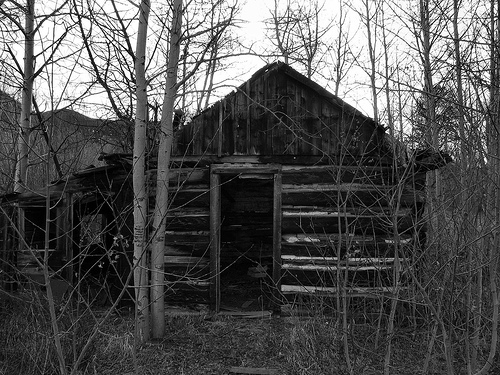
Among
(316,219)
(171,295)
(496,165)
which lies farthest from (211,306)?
(496,165)

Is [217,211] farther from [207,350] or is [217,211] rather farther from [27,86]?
[27,86]

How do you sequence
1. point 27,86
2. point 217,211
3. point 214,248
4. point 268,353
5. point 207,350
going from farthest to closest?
point 27,86 → point 217,211 → point 214,248 → point 207,350 → point 268,353

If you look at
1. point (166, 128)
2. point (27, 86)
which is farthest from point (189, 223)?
point (27, 86)

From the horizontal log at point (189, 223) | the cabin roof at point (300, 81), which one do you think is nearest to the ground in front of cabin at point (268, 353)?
the horizontal log at point (189, 223)

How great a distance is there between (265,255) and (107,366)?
6.06 m

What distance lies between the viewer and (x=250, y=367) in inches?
219

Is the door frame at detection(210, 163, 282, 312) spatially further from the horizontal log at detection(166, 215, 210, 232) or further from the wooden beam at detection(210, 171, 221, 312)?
the horizontal log at detection(166, 215, 210, 232)

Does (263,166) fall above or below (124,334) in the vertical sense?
above

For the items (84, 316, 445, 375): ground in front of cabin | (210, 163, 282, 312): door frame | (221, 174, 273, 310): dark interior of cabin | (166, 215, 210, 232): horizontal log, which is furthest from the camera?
(221, 174, 273, 310): dark interior of cabin

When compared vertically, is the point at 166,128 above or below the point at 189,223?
above

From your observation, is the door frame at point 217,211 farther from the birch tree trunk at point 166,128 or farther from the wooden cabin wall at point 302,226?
the birch tree trunk at point 166,128

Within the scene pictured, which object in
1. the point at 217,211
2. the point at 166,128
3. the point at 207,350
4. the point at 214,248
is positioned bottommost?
the point at 207,350

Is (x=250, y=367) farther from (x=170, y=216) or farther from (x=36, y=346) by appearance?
(x=170, y=216)

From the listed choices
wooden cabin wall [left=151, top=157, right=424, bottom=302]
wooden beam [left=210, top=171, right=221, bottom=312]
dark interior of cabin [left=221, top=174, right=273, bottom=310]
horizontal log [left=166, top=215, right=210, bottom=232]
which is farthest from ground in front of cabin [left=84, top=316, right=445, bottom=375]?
dark interior of cabin [left=221, top=174, right=273, bottom=310]
